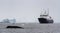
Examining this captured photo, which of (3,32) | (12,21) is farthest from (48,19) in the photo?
(3,32)

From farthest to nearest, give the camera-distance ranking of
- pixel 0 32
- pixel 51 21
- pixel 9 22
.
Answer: pixel 51 21, pixel 9 22, pixel 0 32

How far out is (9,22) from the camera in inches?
131

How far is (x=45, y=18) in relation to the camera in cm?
354

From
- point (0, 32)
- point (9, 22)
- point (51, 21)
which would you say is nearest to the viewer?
point (0, 32)

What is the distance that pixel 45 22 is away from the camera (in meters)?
3.37

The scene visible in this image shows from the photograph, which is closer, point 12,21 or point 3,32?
point 3,32

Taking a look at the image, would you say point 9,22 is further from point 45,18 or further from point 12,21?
point 45,18

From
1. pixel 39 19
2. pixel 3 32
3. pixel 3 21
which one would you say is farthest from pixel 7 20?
pixel 3 32

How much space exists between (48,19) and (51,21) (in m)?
0.14

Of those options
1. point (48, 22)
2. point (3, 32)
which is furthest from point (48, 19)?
point (3, 32)

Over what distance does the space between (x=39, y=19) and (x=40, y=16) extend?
15 centimetres

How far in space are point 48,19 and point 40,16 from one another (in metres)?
0.27

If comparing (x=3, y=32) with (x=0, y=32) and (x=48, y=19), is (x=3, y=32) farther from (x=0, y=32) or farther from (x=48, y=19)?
(x=48, y=19)

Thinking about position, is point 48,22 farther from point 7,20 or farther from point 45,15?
point 7,20
